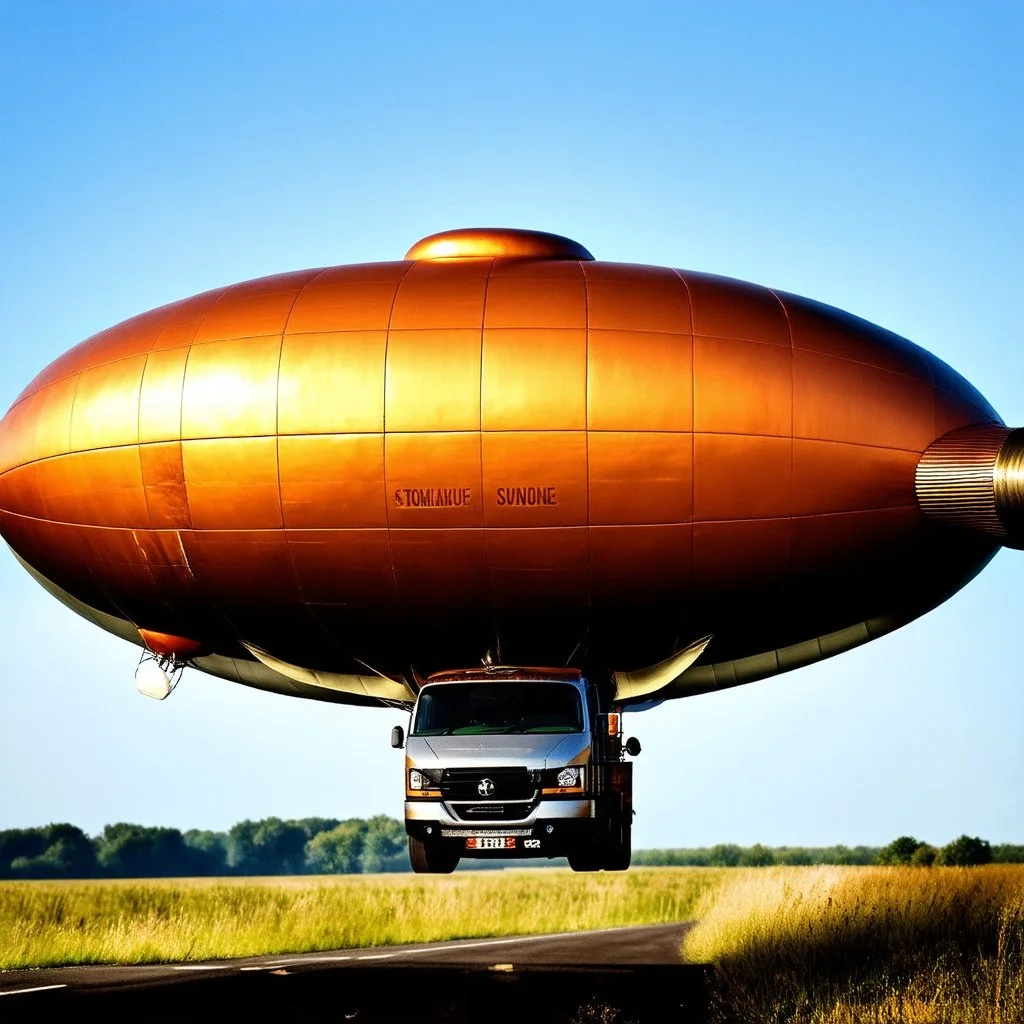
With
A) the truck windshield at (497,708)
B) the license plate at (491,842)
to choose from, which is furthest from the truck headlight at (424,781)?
the license plate at (491,842)

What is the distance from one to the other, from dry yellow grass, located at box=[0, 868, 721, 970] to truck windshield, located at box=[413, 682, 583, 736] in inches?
877

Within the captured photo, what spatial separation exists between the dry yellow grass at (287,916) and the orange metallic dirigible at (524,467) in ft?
63.3

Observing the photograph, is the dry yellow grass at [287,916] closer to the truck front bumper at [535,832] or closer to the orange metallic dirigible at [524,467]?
the orange metallic dirigible at [524,467]

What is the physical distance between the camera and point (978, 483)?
24594 mm

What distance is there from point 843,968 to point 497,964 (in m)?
11.8

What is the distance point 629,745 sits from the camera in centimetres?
2338

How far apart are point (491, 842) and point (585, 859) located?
1.59 m

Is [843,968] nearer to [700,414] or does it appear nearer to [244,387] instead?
[700,414]

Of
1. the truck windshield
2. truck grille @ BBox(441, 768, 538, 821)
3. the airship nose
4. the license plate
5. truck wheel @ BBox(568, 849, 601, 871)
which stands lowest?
truck wheel @ BBox(568, 849, 601, 871)

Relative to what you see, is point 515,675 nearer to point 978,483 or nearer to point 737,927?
point 978,483

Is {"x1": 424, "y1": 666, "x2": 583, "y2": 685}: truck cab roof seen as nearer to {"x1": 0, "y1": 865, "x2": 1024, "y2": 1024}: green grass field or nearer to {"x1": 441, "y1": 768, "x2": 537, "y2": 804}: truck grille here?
{"x1": 441, "y1": 768, "x2": 537, "y2": 804}: truck grille

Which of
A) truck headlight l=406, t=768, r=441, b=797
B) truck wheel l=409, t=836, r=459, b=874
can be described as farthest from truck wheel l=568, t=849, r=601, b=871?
truck headlight l=406, t=768, r=441, b=797

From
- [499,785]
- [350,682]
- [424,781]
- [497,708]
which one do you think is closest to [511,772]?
[499,785]

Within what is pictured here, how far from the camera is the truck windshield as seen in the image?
2184 centimetres
